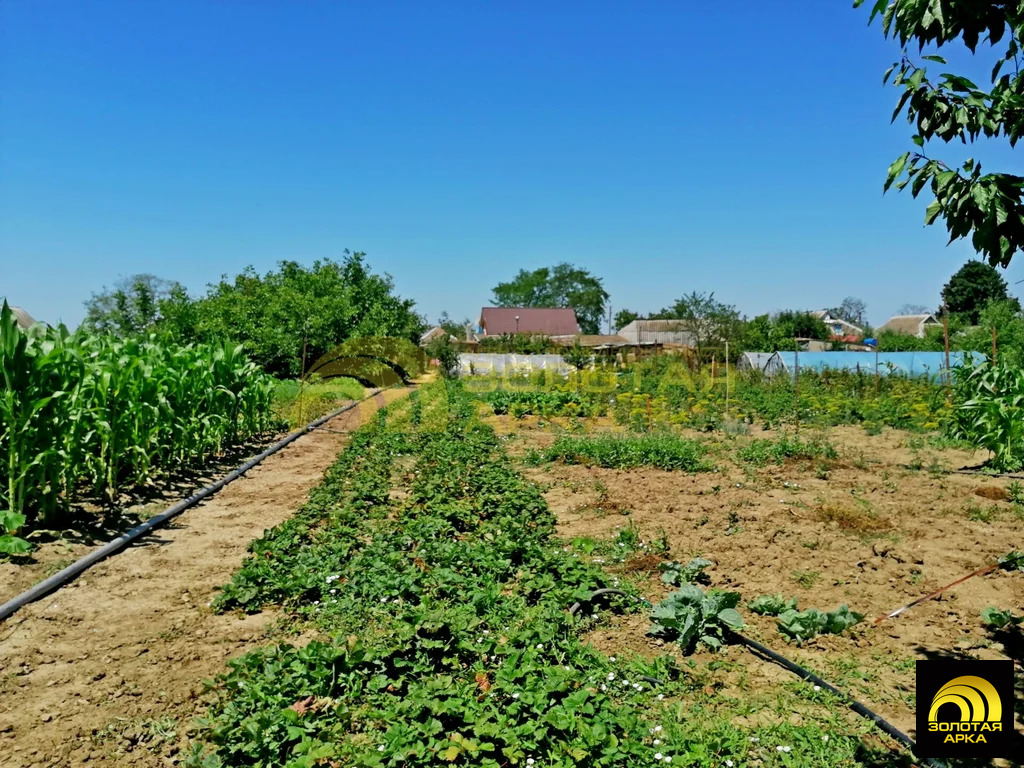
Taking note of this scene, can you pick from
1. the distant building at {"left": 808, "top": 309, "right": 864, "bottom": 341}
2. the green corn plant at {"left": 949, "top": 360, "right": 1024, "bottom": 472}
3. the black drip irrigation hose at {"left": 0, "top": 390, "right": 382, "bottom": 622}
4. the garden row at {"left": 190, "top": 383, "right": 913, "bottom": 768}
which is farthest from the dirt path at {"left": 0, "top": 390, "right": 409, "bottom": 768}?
the distant building at {"left": 808, "top": 309, "right": 864, "bottom": 341}

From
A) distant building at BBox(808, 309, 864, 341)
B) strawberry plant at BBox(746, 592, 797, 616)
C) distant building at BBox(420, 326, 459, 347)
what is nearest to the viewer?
strawberry plant at BBox(746, 592, 797, 616)

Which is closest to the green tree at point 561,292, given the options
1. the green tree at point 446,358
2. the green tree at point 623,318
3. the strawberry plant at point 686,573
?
the green tree at point 623,318

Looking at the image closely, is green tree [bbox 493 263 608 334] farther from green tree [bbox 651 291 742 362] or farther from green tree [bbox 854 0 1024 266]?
green tree [bbox 854 0 1024 266]

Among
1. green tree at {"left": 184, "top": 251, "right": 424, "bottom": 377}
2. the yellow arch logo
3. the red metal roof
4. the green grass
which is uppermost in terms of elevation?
the red metal roof

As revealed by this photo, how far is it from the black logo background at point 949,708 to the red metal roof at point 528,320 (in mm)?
60029

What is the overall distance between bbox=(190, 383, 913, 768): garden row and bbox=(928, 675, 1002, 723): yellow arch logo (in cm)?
37

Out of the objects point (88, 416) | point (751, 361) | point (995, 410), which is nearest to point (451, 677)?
point (88, 416)

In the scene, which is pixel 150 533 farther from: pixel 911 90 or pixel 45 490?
pixel 911 90

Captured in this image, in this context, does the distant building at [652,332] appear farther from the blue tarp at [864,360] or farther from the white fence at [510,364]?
the blue tarp at [864,360]

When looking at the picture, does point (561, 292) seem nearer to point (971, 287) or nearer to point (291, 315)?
point (971, 287)

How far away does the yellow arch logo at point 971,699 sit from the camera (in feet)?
8.85

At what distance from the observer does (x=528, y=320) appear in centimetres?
6438

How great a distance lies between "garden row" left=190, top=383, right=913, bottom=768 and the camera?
2695 mm

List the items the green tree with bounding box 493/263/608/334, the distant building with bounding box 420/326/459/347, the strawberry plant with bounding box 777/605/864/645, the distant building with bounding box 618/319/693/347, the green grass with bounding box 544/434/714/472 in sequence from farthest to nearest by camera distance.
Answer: the green tree with bounding box 493/263/608/334 → the distant building with bounding box 618/319/693/347 → the distant building with bounding box 420/326/459/347 → the green grass with bounding box 544/434/714/472 → the strawberry plant with bounding box 777/605/864/645
